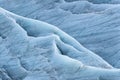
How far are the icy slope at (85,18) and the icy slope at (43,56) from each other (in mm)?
141

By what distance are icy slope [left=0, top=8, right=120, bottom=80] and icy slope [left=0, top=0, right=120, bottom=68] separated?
141 mm

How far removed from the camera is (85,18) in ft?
13.0

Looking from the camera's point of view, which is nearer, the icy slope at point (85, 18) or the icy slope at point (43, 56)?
the icy slope at point (43, 56)

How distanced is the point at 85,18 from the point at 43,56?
2.25 feet

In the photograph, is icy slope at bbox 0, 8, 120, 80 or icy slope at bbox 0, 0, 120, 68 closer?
icy slope at bbox 0, 8, 120, 80

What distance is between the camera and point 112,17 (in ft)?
12.7

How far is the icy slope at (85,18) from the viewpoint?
12.1ft

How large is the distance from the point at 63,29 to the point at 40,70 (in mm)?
684

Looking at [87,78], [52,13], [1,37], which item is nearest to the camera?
[87,78]

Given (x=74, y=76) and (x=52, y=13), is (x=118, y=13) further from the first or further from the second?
(x=74, y=76)

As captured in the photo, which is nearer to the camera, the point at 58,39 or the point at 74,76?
the point at 74,76

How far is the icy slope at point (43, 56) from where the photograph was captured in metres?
3.30

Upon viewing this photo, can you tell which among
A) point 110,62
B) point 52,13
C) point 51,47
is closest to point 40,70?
point 51,47

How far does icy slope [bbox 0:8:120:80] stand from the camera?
3303 mm
